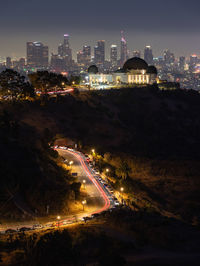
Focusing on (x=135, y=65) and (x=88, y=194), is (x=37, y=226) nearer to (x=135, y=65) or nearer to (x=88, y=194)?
(x=88, y=194)

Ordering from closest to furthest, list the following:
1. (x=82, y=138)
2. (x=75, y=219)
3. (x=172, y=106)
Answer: (x=75, y=219)
(x=82, y=138)
(x=172, y=106)

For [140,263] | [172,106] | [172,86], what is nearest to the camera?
[140,263]

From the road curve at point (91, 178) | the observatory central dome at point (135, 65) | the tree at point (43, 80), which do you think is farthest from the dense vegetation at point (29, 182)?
the observatory central dome at point (135, 65)

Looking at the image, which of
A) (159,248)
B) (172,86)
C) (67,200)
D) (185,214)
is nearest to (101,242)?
(159,248)

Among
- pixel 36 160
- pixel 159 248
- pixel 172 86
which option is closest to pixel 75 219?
pixel 159 248

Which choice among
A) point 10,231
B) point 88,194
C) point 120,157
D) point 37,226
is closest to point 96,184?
point 88,194

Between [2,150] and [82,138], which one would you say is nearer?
[2,150]

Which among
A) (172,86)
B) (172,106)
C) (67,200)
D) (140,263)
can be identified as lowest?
(140,263)

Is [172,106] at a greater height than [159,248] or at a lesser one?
greater

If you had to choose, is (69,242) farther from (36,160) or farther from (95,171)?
(95,171)
